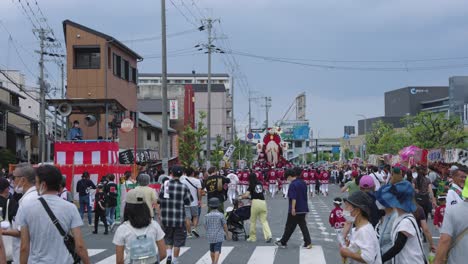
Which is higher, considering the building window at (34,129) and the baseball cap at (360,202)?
the building window at (34,129)

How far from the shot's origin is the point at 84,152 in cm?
2262

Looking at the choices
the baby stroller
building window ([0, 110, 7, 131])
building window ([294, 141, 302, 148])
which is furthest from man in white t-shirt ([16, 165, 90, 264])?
building window ([294, 141, 302, 148])

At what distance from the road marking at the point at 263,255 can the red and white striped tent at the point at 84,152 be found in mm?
9168

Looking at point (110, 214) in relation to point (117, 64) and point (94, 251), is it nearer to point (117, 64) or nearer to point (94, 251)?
point (94, 251)

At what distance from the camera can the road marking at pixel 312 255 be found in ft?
42.7

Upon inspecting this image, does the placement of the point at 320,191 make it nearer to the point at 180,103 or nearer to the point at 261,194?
the point at 261,194

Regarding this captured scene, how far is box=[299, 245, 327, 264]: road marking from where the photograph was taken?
42.7ft

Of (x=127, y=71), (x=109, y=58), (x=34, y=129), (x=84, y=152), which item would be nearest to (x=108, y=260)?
(x=84, y=152)

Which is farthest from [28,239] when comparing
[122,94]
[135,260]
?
[122,94]

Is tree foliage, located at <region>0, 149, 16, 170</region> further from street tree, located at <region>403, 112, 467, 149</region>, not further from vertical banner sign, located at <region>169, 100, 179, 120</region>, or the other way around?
vertical banner sign, located at <region>169, 100, 179, 120</region>

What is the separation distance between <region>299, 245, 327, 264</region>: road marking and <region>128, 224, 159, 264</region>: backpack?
6901 mm

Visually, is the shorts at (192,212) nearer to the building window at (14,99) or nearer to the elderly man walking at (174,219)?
the elderly man walking at (174,219)

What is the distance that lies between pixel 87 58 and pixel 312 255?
28.7 metres

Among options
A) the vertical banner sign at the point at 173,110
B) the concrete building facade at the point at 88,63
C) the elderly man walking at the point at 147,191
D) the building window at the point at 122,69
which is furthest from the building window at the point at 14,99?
the elderly man walking at the point at 147,191
